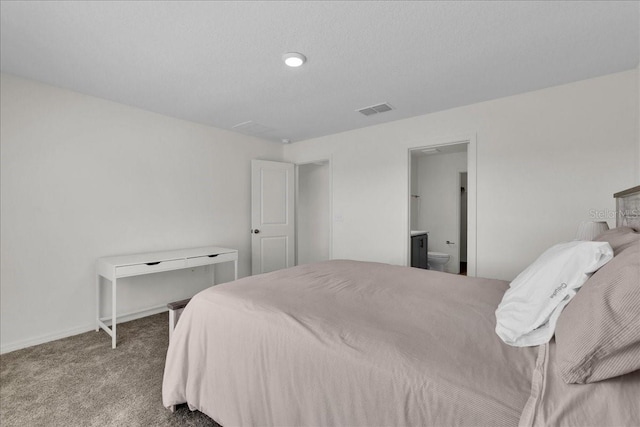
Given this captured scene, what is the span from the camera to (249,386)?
1373 millimetres

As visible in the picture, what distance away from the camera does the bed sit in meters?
0.74

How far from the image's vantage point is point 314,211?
235 inches

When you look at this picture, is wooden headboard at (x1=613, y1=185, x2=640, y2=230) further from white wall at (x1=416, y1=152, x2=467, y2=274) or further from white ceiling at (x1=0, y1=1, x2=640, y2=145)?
white wall at (x1=416, y1=152, x2=467, y2=274)

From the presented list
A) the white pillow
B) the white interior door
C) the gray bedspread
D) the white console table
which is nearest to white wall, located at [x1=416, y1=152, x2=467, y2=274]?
the white interior door

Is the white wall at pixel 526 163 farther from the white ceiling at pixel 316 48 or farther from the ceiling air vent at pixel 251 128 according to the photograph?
the ceiling air vent at pixel 251 128

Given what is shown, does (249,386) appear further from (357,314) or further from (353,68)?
(353,68)

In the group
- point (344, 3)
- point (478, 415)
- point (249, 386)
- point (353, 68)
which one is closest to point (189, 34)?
point (344, 3)

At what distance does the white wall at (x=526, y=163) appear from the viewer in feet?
8.18

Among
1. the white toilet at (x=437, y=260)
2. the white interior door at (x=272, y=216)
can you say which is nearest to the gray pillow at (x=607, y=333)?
the white interior door at (x=272, y=216)

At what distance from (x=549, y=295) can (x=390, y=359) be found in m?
0.61

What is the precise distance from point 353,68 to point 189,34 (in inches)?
47.1

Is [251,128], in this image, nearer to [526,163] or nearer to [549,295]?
[526,163]

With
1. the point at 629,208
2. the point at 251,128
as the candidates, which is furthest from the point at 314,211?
the point at 629,208

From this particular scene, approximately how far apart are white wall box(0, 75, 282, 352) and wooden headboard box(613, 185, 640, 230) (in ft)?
13.1
